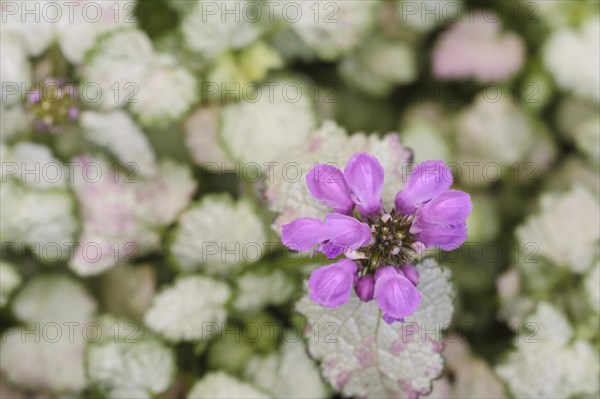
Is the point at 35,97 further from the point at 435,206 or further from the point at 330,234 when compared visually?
the point at 435,206

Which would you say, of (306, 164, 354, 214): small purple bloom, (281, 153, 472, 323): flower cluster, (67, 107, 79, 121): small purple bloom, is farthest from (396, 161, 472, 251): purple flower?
(67, 107, 79, 121): small purple bloom

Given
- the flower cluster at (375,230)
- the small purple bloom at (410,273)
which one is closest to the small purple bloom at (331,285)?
the flower cluster at (375,230)

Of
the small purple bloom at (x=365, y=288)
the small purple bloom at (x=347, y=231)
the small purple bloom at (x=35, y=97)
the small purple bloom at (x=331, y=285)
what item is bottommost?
the small purple bloom at (x=365, y=288)

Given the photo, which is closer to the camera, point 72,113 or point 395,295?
point 395,295

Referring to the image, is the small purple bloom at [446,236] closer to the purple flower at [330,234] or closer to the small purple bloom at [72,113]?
the purple flower at [330,234]

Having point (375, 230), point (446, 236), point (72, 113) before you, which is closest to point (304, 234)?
point (375, 230)

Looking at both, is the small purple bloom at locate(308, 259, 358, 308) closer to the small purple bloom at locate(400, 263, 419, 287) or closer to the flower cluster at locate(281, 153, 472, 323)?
the flower cluster at locate(281, 153, 472, 323)

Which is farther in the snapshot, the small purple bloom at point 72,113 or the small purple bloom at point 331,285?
the small purple bloom at point 72,113
